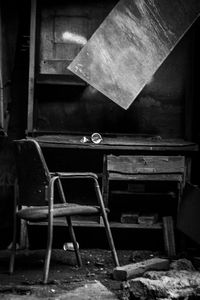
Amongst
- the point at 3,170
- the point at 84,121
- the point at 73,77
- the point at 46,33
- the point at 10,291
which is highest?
the point at 46,33

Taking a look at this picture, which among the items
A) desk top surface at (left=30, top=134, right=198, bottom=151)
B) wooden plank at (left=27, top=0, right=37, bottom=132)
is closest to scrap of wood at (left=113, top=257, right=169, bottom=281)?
desk top surface at (left=30, top=134, right=198, bottom=151)

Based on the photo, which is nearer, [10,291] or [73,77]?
[10,291]

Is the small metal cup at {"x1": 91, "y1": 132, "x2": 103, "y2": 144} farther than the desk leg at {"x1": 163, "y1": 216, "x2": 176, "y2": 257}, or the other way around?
the small metal cup at {"x1": 91, "y1": 132, "x2": 103, "y2": 144}

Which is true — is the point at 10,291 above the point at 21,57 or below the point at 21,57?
below

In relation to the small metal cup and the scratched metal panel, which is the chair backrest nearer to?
the small metal cup

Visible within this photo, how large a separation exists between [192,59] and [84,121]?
143 cm

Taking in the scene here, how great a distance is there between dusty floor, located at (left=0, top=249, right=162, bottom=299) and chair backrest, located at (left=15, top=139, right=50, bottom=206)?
615 millimetres

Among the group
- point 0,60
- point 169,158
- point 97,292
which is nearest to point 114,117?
point 169,158

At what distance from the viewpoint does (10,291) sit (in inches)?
156

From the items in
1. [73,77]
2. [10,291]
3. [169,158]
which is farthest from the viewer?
[73,77]

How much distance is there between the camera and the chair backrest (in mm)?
4371

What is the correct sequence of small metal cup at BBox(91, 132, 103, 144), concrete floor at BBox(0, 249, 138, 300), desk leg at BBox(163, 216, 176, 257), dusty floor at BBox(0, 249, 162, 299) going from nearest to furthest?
concrete floor at BBox(0, 249, 138, 300), dusty floor at BBox(0, 249, 162, 299), desk leg at BBox(163, 216, 176, 257), small metal cup at BBox(91, 132, 103, 144)

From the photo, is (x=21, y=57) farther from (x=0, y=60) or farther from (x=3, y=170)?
(x=3, y=170)

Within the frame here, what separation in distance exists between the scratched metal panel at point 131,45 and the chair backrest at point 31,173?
1.50 m
